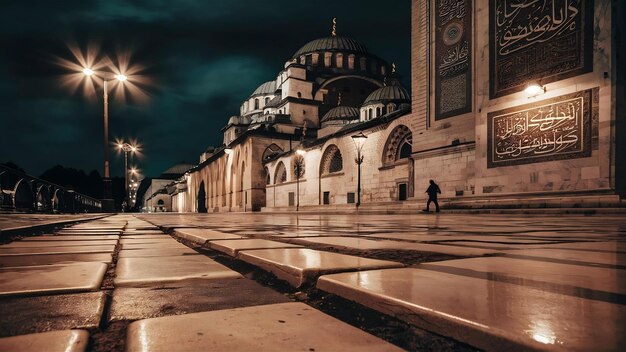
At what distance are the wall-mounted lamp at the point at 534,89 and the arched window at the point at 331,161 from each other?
629 inches

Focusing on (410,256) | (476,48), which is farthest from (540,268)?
(476,48)

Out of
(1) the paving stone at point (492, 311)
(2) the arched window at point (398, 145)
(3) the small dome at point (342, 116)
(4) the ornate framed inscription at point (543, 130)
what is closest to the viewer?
(1) the paving stone at point (492, 311)

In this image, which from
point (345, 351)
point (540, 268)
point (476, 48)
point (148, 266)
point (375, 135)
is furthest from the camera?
point (375, 135)

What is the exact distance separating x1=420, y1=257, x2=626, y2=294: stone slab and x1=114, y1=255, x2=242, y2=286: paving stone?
69 cm

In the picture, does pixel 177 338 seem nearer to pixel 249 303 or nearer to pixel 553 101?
pixel 249 303

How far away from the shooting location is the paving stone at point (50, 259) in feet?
4.73

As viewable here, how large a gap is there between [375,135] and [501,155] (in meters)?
10.4

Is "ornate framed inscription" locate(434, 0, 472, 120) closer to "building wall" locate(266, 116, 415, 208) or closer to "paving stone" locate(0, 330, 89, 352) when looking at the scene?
"building wall" locate(266, 116, 415, 208)

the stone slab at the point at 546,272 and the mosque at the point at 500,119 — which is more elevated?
the mosque at the point at 500,119

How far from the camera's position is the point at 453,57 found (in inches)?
624

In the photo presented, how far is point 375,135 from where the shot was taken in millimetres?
23281

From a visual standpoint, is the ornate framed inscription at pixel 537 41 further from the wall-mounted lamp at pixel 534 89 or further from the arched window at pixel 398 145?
the arched window at pixel 398 145

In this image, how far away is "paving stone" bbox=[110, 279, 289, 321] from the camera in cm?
78

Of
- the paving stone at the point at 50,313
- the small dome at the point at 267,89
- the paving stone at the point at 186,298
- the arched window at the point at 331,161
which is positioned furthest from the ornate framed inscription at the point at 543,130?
the small dome at the point at 267,89
